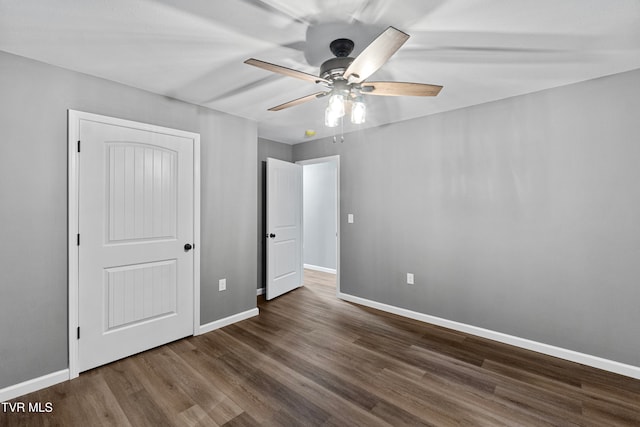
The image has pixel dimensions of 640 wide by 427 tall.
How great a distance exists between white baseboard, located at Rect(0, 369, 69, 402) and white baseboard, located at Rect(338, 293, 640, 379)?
3075mm

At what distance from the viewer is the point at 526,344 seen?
265cm

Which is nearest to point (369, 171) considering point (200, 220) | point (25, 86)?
point (200, 220)

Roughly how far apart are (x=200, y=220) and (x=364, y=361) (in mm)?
2086

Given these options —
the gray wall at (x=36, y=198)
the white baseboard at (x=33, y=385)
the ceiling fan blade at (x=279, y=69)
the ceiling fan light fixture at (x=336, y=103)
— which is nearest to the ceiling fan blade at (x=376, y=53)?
the ceiling fan light fixture at (x=336, y=103)

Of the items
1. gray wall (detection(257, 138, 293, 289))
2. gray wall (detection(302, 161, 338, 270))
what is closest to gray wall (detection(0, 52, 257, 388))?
gray wall (detection(257, 138, 293, 289))

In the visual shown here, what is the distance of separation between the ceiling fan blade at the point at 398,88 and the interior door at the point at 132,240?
1928mm

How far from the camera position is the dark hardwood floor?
1.79m

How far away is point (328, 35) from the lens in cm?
172

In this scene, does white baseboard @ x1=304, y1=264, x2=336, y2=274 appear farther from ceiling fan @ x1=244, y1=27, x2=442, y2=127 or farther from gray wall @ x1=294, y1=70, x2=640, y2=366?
ceiling fan @ x1=244, y1=27, x2=442, y2=127

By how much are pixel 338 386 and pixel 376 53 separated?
2187mm

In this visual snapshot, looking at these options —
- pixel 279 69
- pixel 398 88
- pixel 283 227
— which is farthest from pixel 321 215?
pixel 279 69

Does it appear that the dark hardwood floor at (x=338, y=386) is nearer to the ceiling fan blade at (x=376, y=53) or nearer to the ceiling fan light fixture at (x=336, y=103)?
the ceiling fan light fixture at (x=336, y=103)

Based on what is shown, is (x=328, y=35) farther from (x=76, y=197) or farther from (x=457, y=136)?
(x=76, y=197)

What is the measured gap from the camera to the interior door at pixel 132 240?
7.40 feet
